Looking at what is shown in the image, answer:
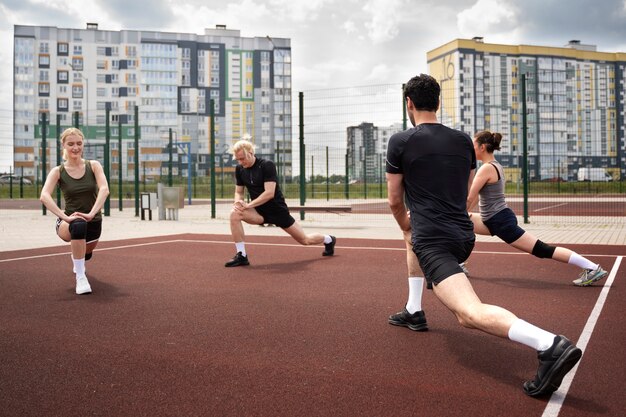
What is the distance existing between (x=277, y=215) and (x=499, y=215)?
288 cm

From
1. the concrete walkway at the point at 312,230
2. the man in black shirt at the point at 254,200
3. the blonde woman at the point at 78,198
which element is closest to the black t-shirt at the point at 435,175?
the blonde woman at the point at 78,198

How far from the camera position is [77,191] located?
5.76 m

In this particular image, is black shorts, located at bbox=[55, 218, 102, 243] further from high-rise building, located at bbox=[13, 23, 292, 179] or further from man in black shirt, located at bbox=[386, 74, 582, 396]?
high-rise building, located at bbox=[13, 23, 292, 179]

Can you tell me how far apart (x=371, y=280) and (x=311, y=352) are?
269 cm

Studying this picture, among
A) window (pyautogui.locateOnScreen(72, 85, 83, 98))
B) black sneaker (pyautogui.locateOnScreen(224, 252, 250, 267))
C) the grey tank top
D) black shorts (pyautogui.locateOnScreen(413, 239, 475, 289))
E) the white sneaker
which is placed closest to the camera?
black shorts (pyautogui.locateOnScreen(413, 239, 475, 289))

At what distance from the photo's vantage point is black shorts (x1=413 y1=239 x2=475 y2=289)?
323 cm

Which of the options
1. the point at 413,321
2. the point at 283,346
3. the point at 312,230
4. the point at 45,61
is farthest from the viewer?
the point at 45,61

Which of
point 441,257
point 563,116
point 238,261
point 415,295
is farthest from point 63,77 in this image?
point 441,257

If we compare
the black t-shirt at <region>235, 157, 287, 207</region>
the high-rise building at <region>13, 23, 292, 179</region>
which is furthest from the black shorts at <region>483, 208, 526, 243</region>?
the high-rise building at <region>13, 23, 292, 179</region>

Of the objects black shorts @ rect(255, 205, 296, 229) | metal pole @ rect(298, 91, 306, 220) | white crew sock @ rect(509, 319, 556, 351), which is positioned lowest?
white crew sock @ rect(509, 319, 556, 351)

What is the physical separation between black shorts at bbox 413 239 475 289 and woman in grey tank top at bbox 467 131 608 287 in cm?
238

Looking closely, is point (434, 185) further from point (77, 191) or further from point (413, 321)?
point (77, 191)

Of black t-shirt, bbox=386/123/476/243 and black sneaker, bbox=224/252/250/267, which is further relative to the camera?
black sneaker, bbox=224/252/250/267

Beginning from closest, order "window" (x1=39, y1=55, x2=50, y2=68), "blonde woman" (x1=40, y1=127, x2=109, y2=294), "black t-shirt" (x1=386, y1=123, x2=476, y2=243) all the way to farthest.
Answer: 1. "black t-shirt" (x1=386, y1=123, x2=476, y2=243)
2. "blonde woman" (x1=40, y1=127, x2=109, y2=294)
3. "window" (x1=39, y1=55, x2=50, y2=68)
